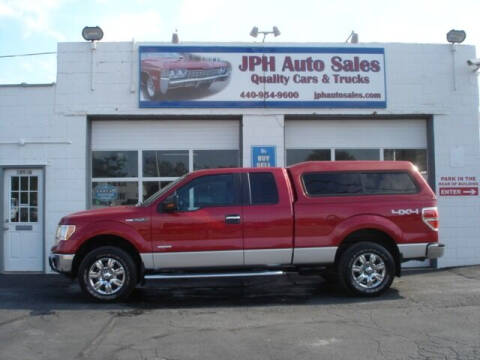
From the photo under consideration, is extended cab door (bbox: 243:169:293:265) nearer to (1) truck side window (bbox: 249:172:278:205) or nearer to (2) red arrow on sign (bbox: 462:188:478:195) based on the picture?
(1) truck side window (bbox: 249:172:278:205)

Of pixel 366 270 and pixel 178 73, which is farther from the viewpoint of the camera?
pixel 178 73

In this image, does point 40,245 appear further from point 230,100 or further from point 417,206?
point 417,206

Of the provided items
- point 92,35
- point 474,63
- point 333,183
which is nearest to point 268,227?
point 333,183

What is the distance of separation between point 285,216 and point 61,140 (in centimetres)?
606

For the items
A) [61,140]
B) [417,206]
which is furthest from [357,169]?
[61,140]

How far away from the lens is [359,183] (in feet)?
26.3

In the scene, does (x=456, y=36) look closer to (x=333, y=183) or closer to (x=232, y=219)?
(x=333, y=183)

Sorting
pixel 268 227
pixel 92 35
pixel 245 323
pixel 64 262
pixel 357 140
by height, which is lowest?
pixel 245 323

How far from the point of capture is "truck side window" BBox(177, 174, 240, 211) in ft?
25.1

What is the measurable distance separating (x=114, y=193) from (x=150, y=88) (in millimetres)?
2572

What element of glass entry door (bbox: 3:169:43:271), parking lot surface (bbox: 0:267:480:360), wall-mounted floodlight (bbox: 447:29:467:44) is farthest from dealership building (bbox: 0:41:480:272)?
parking lot surface (bbox: 0:267:480:360)

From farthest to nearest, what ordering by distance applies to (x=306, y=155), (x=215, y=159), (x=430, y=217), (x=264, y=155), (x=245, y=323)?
(x=306, y=155) → (x=215, y=159) → (x=264, y=155) → (x=430, y=217) → (x=245, y=323)

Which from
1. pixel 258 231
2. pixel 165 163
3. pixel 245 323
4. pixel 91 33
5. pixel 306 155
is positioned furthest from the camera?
pixel 306 155

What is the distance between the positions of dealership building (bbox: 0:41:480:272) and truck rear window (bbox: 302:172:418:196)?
3317 millimetres
